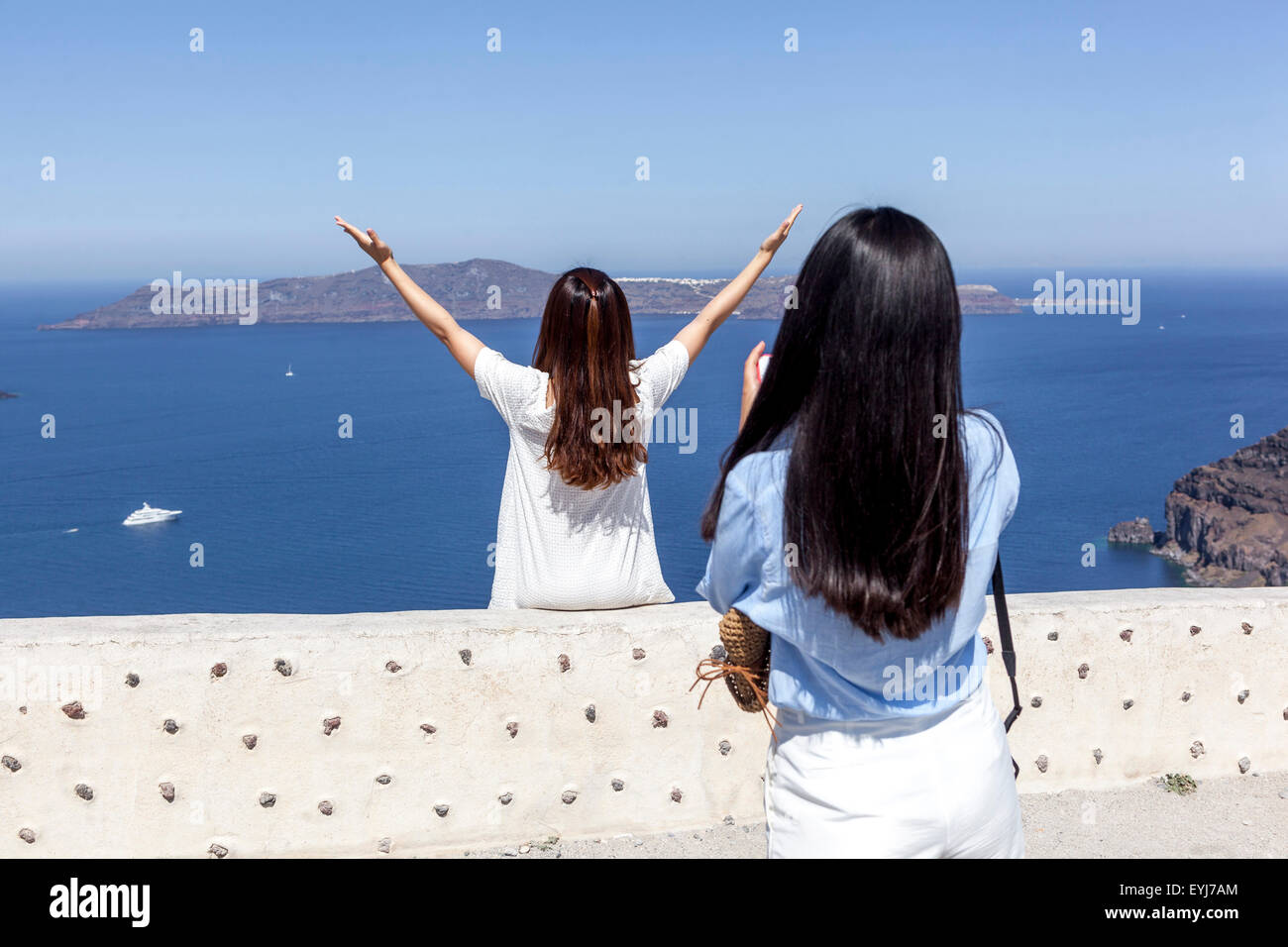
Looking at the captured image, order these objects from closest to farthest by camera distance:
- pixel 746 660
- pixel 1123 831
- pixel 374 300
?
pixel 746 660 → pixel 1123 831 → pixel 374 300

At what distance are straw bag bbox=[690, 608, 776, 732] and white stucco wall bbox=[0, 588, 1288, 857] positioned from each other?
149cm

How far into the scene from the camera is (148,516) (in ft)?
183

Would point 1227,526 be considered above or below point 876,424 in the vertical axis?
below

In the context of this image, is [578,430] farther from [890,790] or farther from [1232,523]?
[1232,523]

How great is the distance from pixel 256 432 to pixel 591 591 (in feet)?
239

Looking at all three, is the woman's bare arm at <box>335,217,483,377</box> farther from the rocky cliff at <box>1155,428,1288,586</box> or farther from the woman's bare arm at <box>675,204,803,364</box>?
the rocky cliff at <box>1155,428,1288,586</box>

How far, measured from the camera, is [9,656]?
8.85ft

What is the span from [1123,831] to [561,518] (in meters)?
1.90

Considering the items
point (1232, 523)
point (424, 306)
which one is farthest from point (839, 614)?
point (1232, 523)

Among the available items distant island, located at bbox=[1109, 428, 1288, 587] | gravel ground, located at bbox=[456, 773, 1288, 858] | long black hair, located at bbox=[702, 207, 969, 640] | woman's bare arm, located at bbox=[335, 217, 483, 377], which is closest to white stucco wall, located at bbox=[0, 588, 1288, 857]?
gravel ground, located at bbox=[456, 773, 1288, 858]

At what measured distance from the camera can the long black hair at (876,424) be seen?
117cm

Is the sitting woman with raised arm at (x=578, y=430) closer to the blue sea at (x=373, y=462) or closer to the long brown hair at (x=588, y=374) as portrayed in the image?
the long brown hair at (x=588, y=374)

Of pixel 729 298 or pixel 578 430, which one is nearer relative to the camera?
pixel 578 430
